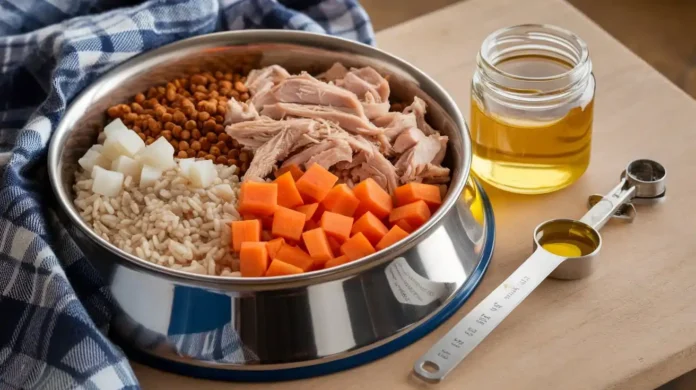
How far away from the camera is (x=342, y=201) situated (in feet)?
4.42

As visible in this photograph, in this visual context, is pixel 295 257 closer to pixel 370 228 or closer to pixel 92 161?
pixel 370 228

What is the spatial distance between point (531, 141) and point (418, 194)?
236 mm

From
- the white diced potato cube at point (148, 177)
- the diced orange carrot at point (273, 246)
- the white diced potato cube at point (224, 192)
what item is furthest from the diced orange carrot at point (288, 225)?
the white diced potato cube at point (148, 177)

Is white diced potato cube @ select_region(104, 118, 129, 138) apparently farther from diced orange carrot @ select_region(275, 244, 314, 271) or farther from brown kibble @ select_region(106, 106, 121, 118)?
diced orange carrot @ select_region(275, 244, 314, 271)

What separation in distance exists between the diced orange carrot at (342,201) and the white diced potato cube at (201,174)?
0.62 feet

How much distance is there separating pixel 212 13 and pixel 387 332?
0.73 meters

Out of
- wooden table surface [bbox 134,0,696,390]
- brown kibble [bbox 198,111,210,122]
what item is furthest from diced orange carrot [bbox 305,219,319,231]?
brown kibble [bbox 198,111,210,122]

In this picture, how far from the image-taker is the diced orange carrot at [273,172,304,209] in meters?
1.35

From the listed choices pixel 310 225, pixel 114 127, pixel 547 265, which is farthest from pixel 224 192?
pixel 547 265

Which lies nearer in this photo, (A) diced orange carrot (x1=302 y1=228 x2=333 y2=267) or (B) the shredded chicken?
(A) diced orange carrot (x1=302 y1=228 x2=333 y2=267)

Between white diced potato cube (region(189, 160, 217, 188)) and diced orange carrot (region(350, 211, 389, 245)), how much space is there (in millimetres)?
249

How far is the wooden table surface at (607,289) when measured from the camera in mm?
1252

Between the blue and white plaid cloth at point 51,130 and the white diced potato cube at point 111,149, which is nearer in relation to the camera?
the blue and white plaid cloth at point 51,130

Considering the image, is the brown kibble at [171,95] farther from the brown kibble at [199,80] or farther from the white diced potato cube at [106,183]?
the white diced potato cube at [106,183]
